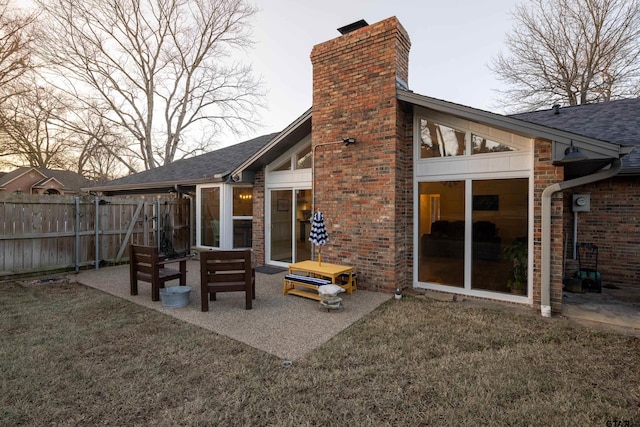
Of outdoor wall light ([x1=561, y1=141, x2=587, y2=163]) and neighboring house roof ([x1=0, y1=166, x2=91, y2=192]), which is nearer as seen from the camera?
outdoor wall light ([x1=561, y1=141, x2=587, y2=163])

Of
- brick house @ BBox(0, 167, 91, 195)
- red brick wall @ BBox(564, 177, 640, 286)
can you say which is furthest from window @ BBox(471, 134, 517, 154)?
brick house @ BBox(0, 167, 91, 195)

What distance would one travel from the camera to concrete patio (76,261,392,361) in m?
3.82

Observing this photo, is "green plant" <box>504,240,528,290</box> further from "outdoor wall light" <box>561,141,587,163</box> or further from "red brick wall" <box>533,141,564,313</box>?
"outdoor wall light" <box>561,141,587,163</box>

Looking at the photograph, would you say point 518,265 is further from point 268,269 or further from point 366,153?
point 268,269

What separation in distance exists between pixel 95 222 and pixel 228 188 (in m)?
3.46

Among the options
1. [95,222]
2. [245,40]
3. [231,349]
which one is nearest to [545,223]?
[231,349]

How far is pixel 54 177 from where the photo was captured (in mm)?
27594

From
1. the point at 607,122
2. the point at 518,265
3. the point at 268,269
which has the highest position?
the point at 607,122

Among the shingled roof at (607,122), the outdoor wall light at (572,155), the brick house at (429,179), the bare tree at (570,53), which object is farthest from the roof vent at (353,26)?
the bare tree at (570,53)

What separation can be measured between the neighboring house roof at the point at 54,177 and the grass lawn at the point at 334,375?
28861 mm

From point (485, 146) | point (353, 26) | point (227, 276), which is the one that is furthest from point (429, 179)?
point (227, 276)

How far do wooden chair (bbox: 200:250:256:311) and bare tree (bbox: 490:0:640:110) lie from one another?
1744cm

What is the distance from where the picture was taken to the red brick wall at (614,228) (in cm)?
649

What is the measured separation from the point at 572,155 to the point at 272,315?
4.80m
